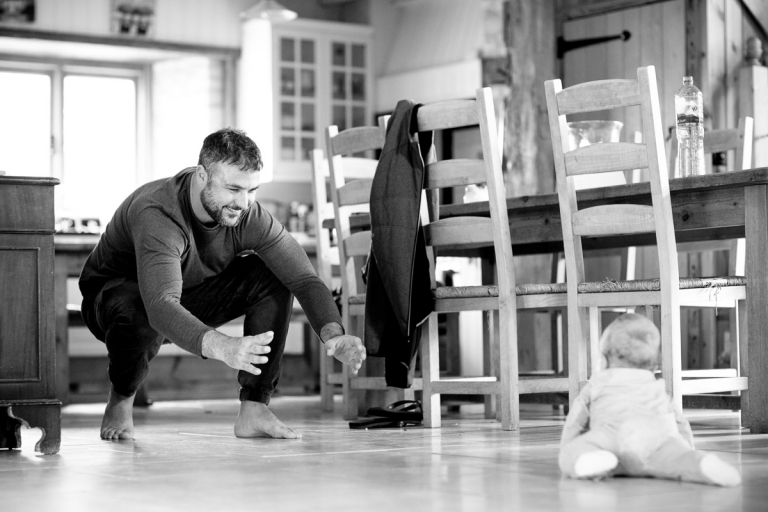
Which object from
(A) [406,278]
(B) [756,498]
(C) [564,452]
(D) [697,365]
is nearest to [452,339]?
(A) [406,278]

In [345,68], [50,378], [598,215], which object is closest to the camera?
[50,378]

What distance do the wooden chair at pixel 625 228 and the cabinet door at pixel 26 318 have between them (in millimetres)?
1473

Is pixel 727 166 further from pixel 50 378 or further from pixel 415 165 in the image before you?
pixel 50 378

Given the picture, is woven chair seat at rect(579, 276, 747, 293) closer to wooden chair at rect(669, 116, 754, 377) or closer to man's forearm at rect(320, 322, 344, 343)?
wooden chair at rect(669, 116, 754, 377)

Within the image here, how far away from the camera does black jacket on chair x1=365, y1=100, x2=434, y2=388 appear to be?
356 cm

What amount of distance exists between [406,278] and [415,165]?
1.19 ft

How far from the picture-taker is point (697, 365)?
610 centimetres

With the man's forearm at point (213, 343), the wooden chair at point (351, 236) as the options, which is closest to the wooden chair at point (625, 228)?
the wooden chair at point (351, 236)

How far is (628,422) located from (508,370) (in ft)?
4.35

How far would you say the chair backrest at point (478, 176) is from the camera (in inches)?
138

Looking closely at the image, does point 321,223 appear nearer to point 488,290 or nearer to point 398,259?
point 398,259

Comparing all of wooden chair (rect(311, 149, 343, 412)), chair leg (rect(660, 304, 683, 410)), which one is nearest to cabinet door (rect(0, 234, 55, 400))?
chair leg (rect(660, 304, 683, 410))

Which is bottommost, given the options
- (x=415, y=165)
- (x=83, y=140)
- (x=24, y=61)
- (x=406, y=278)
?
(x=406, y=278)

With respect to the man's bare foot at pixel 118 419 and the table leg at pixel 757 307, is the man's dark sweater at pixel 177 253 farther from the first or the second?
the table leg at pixel 757 307
